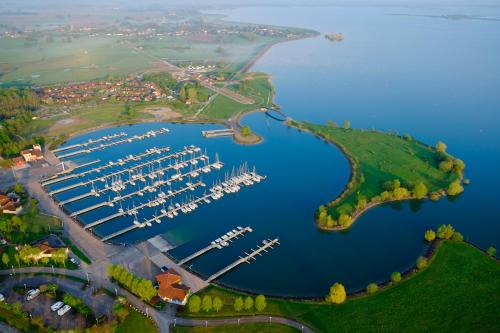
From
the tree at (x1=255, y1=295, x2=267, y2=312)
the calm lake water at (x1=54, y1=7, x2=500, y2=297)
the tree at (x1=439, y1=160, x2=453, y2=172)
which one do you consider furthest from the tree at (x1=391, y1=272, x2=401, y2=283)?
the tree at (x1=439, y1=160, x2=453, y2=172)

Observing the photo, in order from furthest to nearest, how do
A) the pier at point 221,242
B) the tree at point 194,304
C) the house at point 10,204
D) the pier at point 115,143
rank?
1. the pier at point 115,143
2. the house at point 10,204
3. the pier at point 221,242
4. the tree at point 194,304

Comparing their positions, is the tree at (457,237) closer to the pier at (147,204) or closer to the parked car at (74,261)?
the pier at (147,204)

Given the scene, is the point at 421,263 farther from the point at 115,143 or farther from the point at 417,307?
the point at 115,143

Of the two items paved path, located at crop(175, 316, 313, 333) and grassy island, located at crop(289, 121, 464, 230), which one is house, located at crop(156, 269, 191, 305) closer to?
paved path, located at crop(175, 316, 313, 333)

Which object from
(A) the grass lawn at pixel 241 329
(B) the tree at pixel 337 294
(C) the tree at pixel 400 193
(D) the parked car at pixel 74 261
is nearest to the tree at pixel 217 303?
(A) the grass lawn at pixel 241 329

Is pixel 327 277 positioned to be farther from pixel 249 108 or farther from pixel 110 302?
pixel 249 108

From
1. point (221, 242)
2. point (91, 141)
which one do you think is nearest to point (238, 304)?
point (221, 242)

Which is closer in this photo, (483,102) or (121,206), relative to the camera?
(121,206)

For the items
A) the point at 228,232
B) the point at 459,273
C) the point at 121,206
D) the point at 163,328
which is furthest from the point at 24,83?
the point at 459,273
